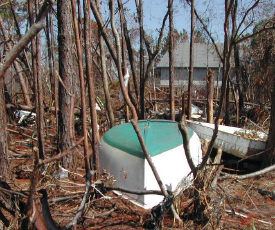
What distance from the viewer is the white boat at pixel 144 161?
4.18 m

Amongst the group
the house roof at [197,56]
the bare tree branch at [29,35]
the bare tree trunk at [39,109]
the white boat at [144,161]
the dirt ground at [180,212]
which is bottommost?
the dirt ground at [180,212]

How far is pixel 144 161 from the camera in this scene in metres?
4.11

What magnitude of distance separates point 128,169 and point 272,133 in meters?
3.18

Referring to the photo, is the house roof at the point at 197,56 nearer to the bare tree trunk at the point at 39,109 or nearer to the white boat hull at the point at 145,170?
the bare tree trunk at the point at 39,109

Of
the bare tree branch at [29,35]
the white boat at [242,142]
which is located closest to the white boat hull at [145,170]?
the white boat at [242,142]

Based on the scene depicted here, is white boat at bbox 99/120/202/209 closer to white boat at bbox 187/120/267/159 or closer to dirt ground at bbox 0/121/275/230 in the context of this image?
dirt ground at bbox 0/121/275/230

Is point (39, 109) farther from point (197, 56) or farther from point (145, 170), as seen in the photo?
point (197, 56)

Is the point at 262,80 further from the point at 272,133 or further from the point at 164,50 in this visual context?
the point at 164,50

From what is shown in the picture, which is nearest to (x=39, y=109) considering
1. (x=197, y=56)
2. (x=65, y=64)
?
(x=65, y=64)

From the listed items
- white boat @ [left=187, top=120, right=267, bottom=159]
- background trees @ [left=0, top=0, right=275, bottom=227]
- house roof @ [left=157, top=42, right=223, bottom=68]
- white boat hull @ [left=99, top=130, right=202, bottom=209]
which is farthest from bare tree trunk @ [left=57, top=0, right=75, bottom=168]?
house roof @ [left=157, top=42, right=223, bottom=68]

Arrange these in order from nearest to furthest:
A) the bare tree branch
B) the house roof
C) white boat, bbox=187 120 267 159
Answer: the bare tree branch
white boat, bbox=187 120 267 159
the house roof

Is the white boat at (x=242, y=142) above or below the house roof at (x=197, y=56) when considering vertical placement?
below

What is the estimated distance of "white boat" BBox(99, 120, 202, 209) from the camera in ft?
13.7

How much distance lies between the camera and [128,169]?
4355mm
